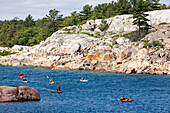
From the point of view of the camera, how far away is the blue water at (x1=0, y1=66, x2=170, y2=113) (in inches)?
2000

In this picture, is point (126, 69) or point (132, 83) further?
point (126, 69)

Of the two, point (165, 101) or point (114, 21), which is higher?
point (114, 21)

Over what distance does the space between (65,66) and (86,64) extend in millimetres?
9439

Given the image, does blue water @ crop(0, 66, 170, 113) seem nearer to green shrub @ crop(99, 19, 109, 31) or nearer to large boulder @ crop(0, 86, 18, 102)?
large boulder @ crop(0, 86, 18, 102)

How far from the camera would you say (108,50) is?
11681 centimetres

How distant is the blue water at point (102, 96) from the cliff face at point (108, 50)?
1314 cm

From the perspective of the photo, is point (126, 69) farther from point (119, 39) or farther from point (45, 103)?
point (45, 103)

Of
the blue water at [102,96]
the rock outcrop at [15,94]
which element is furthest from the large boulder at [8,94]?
the blue water at [102,96]

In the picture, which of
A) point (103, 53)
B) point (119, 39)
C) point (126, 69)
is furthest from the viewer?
point (119, 39)

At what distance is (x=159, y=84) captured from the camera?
266ft

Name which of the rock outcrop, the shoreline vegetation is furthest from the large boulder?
the shoreline vegetation

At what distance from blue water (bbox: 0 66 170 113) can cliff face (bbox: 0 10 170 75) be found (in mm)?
13136

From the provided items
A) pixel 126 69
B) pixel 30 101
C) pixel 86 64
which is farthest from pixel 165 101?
pixel 86 64

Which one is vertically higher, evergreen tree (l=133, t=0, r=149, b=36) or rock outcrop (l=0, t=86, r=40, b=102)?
evergreen tree (l=133, t=0, r=149, b=36)
